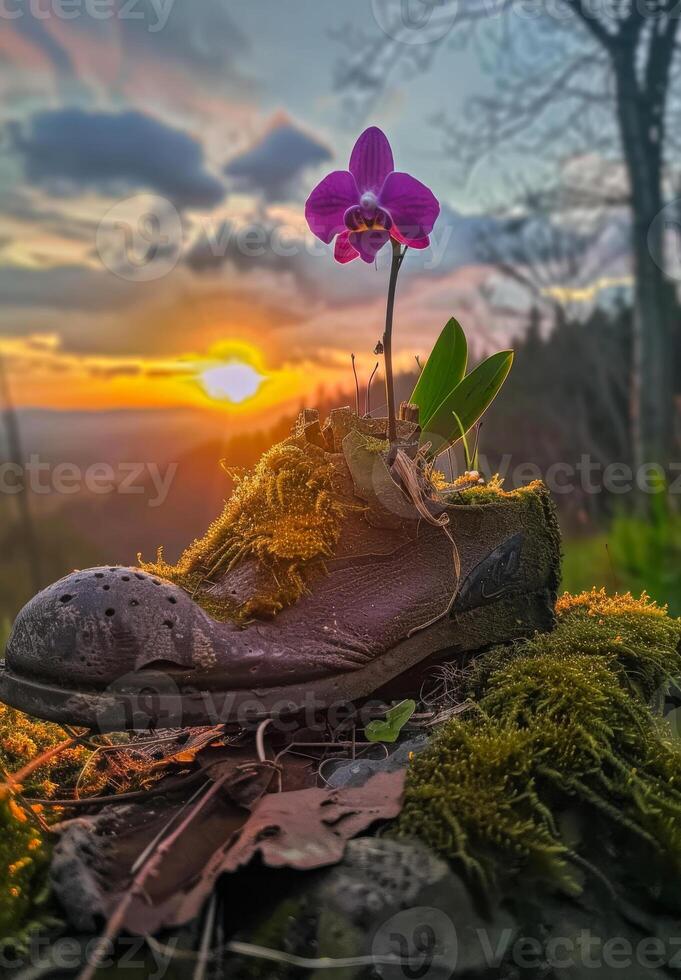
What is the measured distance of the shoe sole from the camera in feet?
5.54

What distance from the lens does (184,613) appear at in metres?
1.80

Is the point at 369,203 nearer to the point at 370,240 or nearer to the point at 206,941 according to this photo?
the point at 370,240

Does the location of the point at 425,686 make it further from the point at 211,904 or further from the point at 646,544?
the point at 646,544

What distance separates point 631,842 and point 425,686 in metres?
0.72

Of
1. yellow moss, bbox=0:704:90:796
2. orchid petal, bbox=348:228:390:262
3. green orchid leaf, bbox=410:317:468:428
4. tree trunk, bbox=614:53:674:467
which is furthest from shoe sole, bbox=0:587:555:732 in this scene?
tree trunk, bbox=614:53:674:467

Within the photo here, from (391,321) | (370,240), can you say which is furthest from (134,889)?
(370,240)

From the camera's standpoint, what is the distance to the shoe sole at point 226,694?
169 centimetres

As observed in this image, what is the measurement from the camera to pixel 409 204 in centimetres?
204

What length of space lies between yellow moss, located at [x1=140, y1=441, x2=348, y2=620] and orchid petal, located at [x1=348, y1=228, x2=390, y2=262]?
572 mm

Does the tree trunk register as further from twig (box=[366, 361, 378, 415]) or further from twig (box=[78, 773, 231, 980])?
twig (box=[78, 773, 231, 980])

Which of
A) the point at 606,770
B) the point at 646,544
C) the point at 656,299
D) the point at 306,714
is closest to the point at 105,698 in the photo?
the point at 306,714

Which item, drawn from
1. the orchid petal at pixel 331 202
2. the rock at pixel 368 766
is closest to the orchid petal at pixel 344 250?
the orchid petal at pixel 331 202

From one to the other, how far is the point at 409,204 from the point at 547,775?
1502mm
